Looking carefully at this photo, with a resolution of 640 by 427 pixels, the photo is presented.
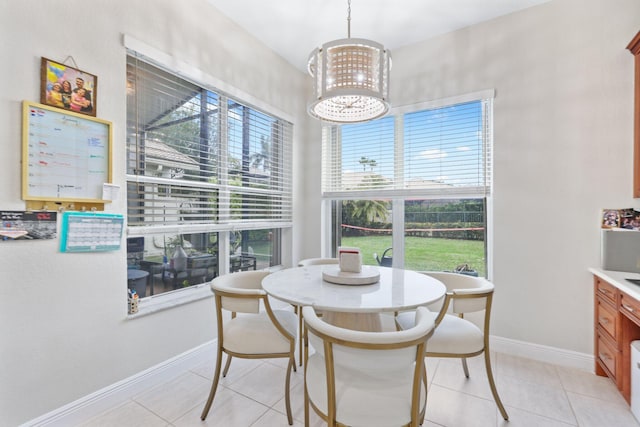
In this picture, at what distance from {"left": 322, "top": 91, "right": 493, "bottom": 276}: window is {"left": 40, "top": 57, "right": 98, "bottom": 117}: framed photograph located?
2256 millimetres

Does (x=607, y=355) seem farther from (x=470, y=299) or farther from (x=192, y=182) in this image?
(x=192, y=182)

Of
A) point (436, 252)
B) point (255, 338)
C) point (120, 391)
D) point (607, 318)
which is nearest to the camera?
point (255, 338)

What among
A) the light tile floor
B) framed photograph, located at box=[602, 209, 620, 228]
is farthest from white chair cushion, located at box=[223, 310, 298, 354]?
framed photograph, located at box=[602, 209, 620, 228]

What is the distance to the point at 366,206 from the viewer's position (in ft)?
10.8

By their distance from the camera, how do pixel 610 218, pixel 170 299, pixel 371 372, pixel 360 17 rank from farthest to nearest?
pixel 360 17
pixel 170 299
pixel 610 218
pixel 371 372

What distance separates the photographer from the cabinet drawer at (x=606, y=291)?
1.89 m

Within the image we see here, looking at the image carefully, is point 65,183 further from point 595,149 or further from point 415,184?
point 595,149

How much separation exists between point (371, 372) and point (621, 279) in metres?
1.92

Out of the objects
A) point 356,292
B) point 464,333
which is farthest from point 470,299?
point 356,292

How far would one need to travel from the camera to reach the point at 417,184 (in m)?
2.93

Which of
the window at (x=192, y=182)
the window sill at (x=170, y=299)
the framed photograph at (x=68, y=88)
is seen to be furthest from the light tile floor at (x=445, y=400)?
the framed photograph at (x=68, y=88)

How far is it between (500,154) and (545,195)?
1.60ft

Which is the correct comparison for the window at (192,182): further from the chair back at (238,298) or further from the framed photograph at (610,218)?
the framed photograph at (610,218)

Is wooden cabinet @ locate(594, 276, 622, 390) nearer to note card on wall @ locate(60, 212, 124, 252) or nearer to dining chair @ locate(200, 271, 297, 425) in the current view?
dining chair @ locate(200, 271, 297, 425)
